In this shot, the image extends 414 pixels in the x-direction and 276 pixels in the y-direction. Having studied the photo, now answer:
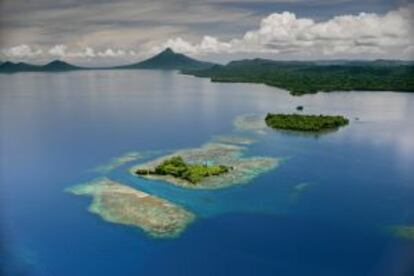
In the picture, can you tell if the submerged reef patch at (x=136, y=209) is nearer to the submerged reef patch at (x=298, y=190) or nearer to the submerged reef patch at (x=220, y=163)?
the submerged reef patch at (x=220, y=163)

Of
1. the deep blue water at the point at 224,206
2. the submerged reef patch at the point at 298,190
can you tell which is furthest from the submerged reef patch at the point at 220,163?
the submerged reef patch at the point at 298,190

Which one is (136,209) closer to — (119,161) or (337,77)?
(119,161)

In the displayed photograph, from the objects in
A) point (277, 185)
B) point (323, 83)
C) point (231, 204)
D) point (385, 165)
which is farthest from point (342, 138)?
point (323, 83)

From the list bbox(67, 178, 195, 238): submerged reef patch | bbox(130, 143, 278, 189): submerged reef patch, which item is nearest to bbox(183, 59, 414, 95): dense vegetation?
bbox(130, 143, 278, 189): submerged reef patch

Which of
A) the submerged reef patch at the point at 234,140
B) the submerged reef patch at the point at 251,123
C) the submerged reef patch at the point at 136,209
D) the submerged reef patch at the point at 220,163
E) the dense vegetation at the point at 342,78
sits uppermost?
the dense vegetation at the point at 342,78

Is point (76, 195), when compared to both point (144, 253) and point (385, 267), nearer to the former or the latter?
point (144, 253)

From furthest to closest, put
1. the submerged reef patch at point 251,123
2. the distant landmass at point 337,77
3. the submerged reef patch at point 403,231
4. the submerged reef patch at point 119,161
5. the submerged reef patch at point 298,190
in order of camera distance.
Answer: the distant landmass at point 337,77, the submerged reef patch at point 251,123, the submerged reef patch at point 119,161, the submerged reef patch at point 298,190, the submerged reef patch at point 403,231

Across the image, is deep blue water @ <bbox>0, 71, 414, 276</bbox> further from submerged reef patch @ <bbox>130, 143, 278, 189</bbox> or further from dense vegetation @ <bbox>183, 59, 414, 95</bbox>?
dense vegetation @ <bbox>183, 59, 414, 95</bbox>
